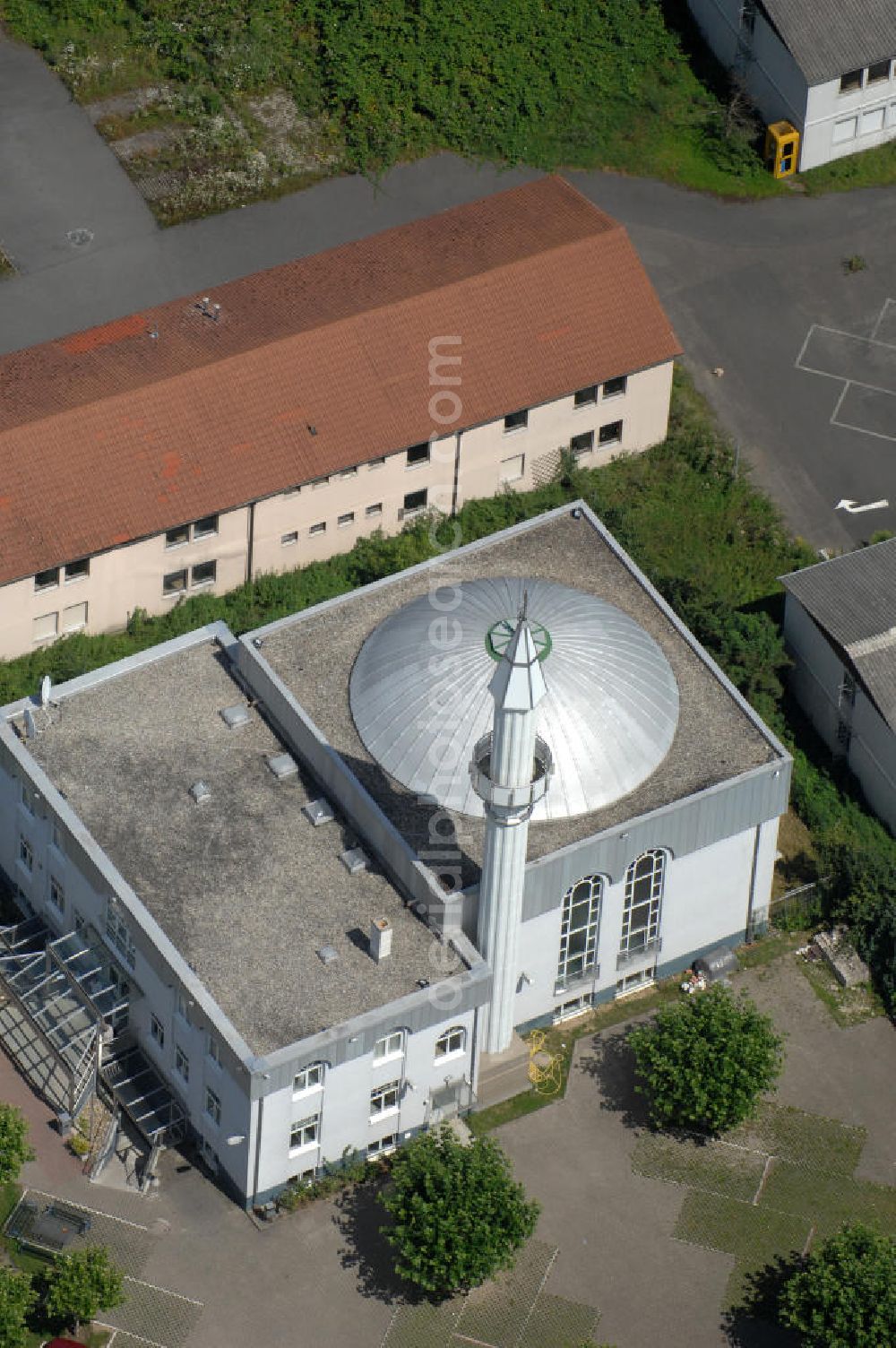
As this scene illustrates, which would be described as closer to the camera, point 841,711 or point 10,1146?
point 10,1146

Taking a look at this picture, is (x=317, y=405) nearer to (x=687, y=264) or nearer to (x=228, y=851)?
(x=228, y=851)

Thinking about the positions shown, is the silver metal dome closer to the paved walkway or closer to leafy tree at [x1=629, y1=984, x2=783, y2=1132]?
leafy tree at [x1=629, y1=984, x2=783, y2=1132]

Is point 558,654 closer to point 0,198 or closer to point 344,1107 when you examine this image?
point 344,1107

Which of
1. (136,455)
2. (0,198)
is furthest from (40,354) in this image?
(0,198)

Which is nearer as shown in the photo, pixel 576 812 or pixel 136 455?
pixel 576 812

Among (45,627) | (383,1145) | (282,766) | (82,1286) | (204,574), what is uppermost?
(204,574)

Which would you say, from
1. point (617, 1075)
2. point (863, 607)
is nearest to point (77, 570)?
point (617, 1075)
